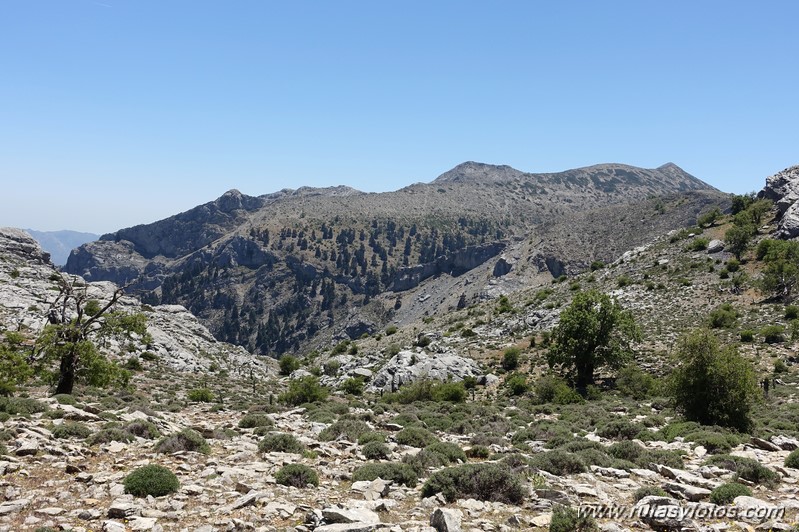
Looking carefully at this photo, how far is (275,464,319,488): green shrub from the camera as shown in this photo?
1091 centimetres

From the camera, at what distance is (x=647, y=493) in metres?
10.4

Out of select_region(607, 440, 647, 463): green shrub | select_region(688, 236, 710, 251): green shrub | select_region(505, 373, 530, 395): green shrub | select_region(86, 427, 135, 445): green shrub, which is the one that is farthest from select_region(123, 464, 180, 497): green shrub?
select_region(688, 236, 710, 251): green shrub

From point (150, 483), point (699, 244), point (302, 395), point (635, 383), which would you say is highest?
point (699, 244)

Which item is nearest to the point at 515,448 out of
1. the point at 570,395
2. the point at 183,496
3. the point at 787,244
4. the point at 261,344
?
the point at 183,496

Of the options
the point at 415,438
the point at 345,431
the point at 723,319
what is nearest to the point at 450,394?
the point at 415,438

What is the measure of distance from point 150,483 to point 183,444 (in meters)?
3.87

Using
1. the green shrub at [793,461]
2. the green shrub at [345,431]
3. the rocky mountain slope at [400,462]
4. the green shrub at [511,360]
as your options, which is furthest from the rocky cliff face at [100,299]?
the green shrub at [793,461]

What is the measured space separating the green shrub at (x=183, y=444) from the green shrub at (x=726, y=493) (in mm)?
12768

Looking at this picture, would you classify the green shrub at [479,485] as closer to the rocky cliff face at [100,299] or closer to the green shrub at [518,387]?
the green shrub at [518,387]

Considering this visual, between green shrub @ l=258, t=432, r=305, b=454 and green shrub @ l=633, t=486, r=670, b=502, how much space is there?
9122 mm

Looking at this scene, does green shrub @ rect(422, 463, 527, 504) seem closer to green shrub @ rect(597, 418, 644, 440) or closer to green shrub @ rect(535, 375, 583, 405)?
green shrub @ rect(597, 418, 644, 440)

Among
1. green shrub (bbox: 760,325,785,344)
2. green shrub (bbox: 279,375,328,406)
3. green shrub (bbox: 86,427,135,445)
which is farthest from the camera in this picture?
green shrub (bbox: 760,325,785,344)

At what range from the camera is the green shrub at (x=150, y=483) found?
9.70m

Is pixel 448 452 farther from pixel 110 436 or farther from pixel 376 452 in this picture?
pixel 110 436
